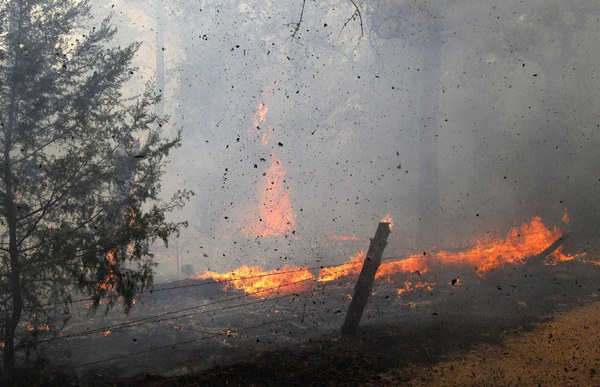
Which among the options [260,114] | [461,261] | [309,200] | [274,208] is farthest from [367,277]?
[260,114]

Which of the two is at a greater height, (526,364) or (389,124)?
(389,124)

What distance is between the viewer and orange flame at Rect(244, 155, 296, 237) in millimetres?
37281

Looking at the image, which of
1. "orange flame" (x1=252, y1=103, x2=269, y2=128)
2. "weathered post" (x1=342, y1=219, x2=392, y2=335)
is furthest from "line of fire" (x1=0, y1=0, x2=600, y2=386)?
"orange flame" (x1=252, y1=103, x2=269, y2=128)

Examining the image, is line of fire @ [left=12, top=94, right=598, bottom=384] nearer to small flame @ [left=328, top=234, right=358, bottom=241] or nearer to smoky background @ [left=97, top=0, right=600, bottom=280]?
smoky background @ [left=97, top=0, right=600, bottom=280]

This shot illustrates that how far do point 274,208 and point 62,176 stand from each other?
28.9 metres

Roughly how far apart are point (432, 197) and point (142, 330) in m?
20.8

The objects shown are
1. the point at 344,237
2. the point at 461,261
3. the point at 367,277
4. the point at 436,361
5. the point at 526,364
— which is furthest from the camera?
the point at 344,237

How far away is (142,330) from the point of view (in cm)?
1380

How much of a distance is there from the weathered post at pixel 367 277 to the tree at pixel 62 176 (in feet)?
14.2

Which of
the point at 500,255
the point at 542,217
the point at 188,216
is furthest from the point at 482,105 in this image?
the point at 188,216

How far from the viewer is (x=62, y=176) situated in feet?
33.8

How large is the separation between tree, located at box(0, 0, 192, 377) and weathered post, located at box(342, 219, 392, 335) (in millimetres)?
4315

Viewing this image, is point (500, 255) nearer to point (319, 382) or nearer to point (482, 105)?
point (319, 382)

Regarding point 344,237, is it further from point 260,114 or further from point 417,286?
point 260,114
